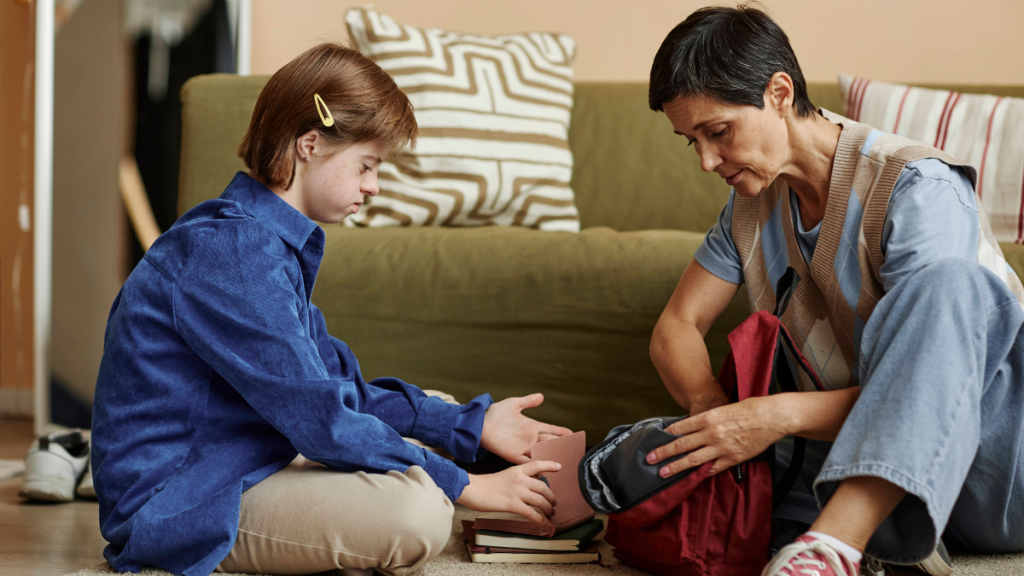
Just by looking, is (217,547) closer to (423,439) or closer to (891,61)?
(423,439)

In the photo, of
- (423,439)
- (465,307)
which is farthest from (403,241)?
(423,439)

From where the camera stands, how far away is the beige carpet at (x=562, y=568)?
99 centimetres

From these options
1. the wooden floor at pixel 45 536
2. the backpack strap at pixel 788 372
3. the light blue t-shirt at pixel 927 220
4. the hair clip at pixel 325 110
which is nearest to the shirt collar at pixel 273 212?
the hair clip at pixel 325 110

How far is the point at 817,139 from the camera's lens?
3.53 feet

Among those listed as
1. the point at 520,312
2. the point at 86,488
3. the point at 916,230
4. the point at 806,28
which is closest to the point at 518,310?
the point at 520,312

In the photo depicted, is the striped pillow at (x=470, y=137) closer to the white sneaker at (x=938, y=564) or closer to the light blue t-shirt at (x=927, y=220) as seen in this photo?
the light blue t-shirt at (x=927, y=220)

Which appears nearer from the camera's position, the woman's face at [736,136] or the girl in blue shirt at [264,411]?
the girl in blue shirt at [264,411]

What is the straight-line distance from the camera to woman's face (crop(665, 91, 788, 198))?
1013 mm

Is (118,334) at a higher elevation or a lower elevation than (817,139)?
lower

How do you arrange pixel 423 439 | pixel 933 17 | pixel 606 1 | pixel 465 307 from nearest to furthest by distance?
pixel 423 439 < pixel 465 307 < pixel 933 17 < pixel 606 1

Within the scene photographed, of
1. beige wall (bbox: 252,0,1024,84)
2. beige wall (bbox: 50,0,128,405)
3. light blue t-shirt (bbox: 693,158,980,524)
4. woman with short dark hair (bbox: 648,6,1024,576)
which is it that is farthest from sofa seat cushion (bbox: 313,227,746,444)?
beige wall (bbox: 50,0,128,405)

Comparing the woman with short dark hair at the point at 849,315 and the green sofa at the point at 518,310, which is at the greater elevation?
the woman with short dark hair at the point at 849,315

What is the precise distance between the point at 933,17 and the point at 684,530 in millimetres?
1811

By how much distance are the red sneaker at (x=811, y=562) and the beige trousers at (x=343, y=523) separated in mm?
396
